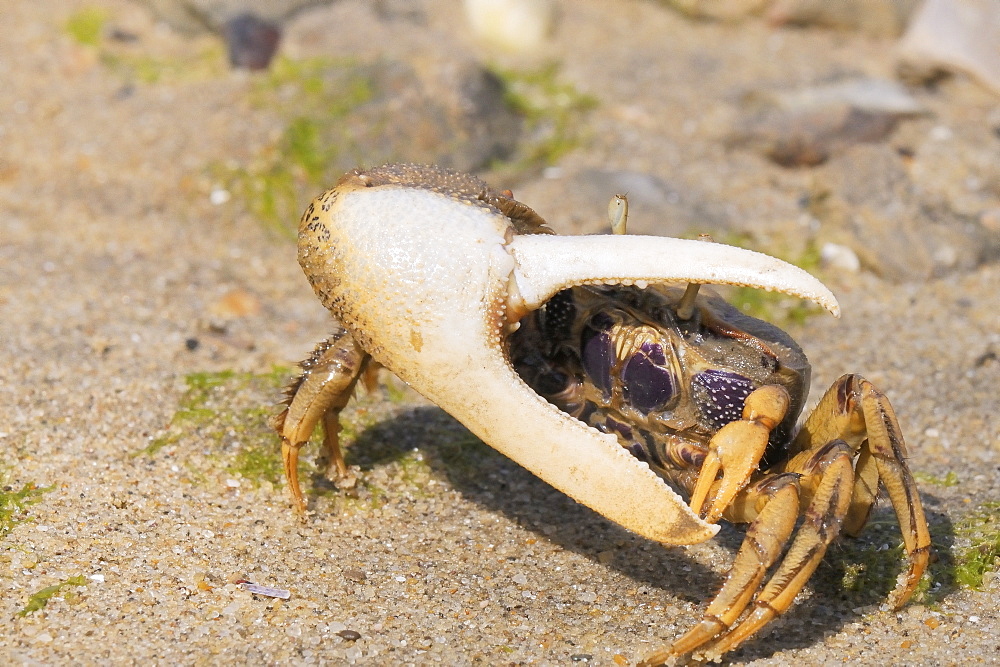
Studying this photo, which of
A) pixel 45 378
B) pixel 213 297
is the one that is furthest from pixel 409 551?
pixel 213 297

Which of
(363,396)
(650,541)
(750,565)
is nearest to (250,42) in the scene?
(363,396)

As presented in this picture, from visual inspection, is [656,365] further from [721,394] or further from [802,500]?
[802,500]

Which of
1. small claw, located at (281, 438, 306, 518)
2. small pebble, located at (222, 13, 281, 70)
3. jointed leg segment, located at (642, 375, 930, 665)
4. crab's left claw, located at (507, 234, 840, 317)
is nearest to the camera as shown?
crab's left claw, located at (507, 234, 840, 317)

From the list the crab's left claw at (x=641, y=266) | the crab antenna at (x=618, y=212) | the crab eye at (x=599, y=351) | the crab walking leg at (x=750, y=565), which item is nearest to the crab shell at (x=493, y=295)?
the crab's left claw at (x=641, y=266)

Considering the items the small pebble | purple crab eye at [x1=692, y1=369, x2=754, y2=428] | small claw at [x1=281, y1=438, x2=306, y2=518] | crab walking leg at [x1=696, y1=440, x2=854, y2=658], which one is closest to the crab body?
purple crab eye at [x1=692, y1=369, x2=754, y2=428]

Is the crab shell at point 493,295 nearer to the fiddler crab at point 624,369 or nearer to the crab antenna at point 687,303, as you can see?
the fiddler crab at point 624,369

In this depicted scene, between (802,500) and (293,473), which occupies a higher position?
(802,500)

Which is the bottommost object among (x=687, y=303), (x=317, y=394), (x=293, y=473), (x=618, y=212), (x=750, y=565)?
(x=293, y=473)

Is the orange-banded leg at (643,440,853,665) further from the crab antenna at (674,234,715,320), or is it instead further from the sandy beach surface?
the crab antenna at (674,234,715,320)

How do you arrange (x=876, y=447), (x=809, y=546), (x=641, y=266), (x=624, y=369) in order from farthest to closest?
(x=624, y=369), (x=876, y=447), (x=809, y=546), (x=641, y=266)
